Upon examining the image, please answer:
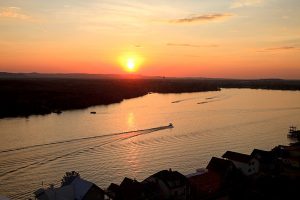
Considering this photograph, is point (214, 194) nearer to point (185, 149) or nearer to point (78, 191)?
point (78, 191)

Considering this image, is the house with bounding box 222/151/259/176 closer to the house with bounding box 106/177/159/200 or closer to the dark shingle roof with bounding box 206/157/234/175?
the dark shingle roof with bounding box 206/157/234/175

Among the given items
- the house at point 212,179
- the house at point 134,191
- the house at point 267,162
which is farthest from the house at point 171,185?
the house at point 267,162

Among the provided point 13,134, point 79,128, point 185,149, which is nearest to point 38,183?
point 185,149

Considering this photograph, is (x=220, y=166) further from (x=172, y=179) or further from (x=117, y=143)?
(x=117, y=143)

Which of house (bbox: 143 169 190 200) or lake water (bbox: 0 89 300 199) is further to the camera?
lake water (bbox: 0 89 300 199)

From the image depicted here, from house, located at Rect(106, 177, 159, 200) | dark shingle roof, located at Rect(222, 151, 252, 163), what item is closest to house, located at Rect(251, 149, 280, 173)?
dark shingle roof, located at Rect(222, 151, 252, 163)
